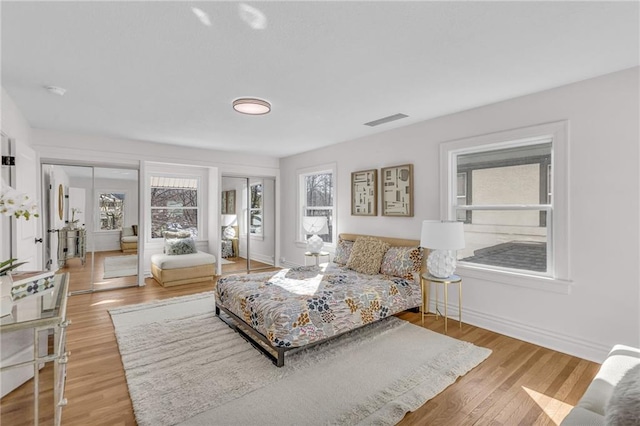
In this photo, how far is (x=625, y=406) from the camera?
1.07 metres

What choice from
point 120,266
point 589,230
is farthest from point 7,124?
point 589,230

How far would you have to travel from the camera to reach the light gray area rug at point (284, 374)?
1958mm

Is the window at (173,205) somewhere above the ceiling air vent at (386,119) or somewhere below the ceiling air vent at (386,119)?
below

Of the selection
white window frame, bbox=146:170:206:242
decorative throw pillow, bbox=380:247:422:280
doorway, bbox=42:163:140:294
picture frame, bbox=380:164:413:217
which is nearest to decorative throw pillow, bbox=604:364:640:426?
decorative throw pillow, bbox=380:247:422:280

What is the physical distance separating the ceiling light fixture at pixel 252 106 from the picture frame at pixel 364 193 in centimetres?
194

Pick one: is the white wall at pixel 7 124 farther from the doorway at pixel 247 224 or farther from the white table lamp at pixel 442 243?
the white table lamp at pixel 442 243

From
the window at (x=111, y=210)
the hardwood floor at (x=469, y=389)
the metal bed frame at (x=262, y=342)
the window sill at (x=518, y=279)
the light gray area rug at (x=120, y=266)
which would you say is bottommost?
the hardwood floor at (x=469, y=389)

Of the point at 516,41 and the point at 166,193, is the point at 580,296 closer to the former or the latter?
the point at 516,41

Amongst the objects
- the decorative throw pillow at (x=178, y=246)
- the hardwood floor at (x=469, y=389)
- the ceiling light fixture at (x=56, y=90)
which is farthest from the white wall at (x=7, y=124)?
the decorative throw pillow at (x=178, y=246)

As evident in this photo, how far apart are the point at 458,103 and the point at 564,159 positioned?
1134 millimetres

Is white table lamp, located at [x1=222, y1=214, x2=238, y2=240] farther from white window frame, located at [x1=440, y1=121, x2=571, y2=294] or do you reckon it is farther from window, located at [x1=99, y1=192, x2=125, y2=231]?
white window frame, located at [x1=440, y1=121, x2=571, y2=294]

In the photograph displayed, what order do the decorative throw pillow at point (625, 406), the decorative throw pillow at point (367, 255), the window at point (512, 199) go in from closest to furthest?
the decorative throw pillow at point (625, 406)
the window at point (512, 199)
the decorative throw pillow at point (367, 255)

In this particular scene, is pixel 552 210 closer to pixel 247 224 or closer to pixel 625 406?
pixel 625 406

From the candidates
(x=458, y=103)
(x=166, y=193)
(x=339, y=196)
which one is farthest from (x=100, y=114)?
(x=458, y=103)
